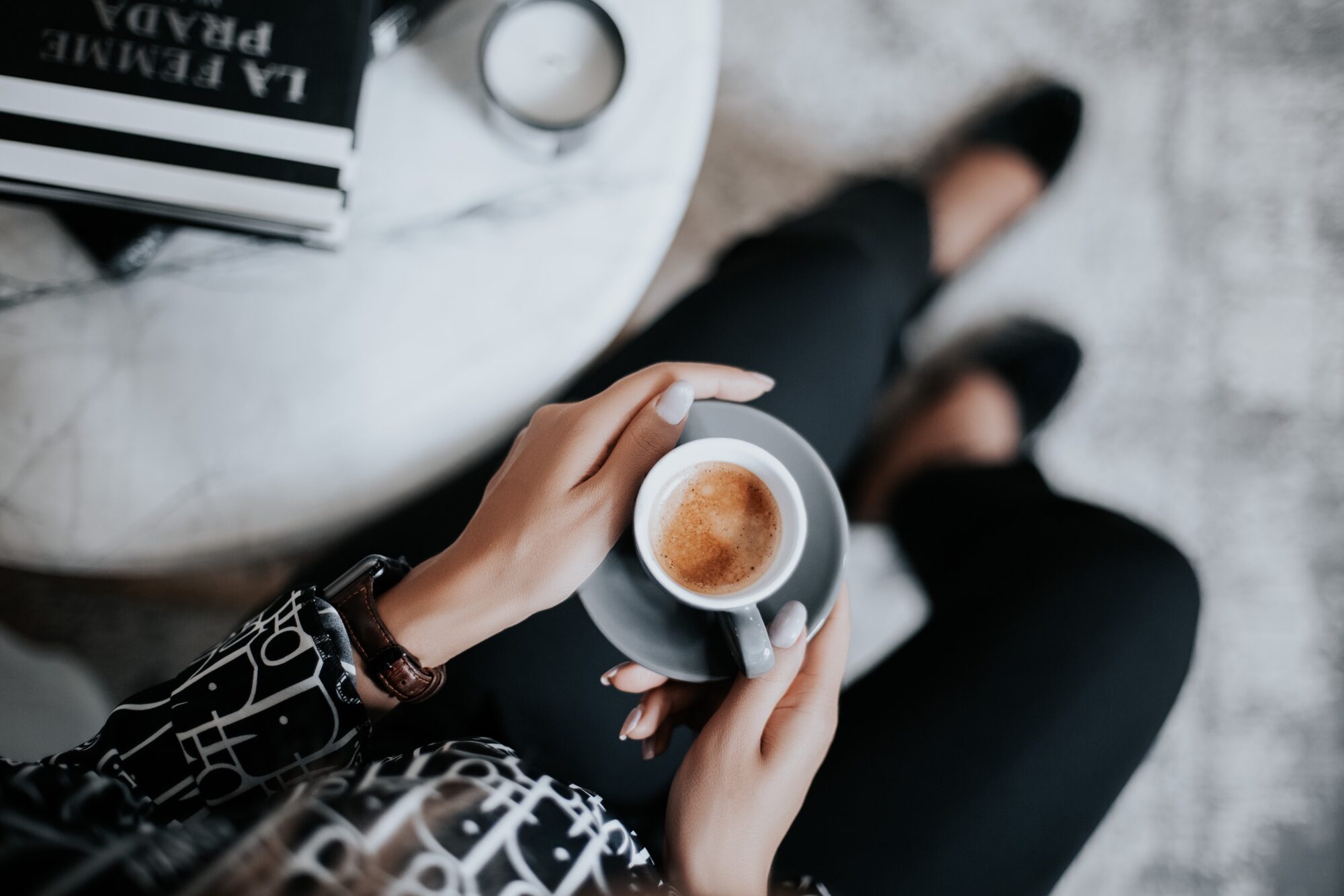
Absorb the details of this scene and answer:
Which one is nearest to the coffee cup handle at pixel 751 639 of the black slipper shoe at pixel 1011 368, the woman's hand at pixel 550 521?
the woman's hand at pixel 550 521

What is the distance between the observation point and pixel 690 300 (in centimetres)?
86

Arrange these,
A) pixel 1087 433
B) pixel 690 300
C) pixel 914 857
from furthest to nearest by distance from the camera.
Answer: pixel 1087 433
pixel 690 300
pixel 914 857

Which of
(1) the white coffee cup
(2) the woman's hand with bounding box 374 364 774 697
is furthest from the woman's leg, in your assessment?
(2) the woman's hand with bounding box 374 364 774 697

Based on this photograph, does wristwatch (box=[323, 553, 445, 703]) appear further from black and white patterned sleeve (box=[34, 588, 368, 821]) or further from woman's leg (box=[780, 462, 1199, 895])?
woman's leg (box=[780, 462, 1199, 895])

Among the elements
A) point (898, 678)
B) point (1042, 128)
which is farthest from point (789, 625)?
point (1042, 128)

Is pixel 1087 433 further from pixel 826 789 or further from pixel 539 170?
pixel 539 170

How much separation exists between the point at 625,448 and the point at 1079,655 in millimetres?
530

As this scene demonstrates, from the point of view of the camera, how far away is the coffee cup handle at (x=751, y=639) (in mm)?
569

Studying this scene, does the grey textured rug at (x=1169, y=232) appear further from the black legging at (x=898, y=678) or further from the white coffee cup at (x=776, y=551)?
the white coffee cup at (x=776, y=551)

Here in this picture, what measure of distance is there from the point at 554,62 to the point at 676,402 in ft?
1.16

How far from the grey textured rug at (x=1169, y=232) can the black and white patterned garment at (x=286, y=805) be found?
850mm

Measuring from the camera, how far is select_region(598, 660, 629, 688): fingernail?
686mm

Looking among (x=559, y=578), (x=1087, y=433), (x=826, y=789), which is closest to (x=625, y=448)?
(x=559, y=578)

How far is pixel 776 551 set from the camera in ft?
2.12
